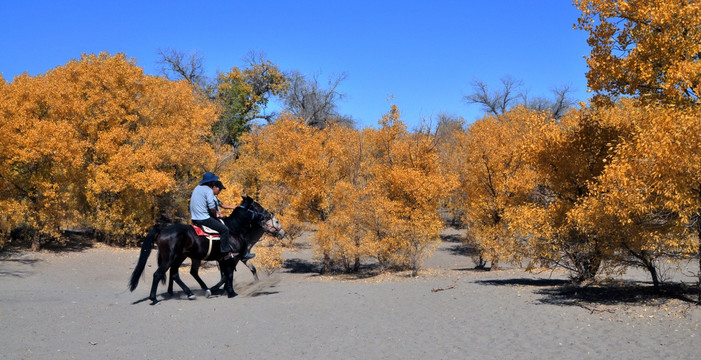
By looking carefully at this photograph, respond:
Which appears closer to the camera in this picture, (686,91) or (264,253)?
(686,91)

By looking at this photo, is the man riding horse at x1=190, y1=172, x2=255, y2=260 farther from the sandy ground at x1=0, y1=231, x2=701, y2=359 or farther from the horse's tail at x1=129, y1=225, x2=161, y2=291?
the sandy ground at x1=0, y1=231, x2=701, y2=359

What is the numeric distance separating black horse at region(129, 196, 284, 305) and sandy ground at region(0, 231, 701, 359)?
0.62 meters

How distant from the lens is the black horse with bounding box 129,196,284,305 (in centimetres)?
1200

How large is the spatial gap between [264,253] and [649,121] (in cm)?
1302

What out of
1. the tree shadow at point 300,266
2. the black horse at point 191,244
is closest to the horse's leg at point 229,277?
the black horse at point 191,244

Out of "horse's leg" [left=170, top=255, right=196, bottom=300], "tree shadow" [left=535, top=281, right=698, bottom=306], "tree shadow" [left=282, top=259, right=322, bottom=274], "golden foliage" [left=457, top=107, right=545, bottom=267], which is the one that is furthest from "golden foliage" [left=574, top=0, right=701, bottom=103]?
"tree shadow" [left=282, top=259, right=322, bottom=274]

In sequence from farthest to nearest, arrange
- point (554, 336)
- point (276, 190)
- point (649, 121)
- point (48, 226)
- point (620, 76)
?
point (276, 190) → point (48, 226) → point (620, 76) → point (649, 121) → point (554, 336)

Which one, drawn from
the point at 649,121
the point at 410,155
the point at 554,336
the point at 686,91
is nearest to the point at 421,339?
the point at 554,336

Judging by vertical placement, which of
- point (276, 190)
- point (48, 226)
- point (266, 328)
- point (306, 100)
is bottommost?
point (266, 328)

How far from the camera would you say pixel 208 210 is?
12578 millimetres

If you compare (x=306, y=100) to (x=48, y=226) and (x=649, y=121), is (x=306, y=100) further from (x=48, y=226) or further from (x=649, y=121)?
(x=649, y=121)

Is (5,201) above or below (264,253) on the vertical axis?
above

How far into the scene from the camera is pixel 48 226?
21.1 meters

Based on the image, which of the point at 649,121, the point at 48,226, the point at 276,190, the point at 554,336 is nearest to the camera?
the point at 554,336
